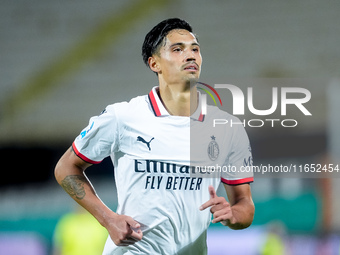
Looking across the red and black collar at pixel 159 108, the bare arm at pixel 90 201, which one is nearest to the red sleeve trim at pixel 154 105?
the red and black collar at pixel 159 108

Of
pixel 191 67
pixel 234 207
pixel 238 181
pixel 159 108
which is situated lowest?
pixel 234 207

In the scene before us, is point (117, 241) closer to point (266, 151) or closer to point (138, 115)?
point (138, 115)

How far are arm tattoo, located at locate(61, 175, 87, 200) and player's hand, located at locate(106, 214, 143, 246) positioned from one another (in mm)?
239

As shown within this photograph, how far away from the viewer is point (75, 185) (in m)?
2.52

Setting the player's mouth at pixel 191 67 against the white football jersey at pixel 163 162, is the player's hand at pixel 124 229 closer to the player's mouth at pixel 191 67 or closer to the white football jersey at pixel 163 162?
the white football jersey at pixel 163 162

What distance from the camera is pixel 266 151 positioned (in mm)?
4590

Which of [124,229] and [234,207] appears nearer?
[124,229]

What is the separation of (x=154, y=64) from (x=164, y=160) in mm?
503

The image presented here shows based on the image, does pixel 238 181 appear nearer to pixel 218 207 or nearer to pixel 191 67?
pixel 218 207

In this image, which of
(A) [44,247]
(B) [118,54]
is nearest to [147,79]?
(B) [118,54]

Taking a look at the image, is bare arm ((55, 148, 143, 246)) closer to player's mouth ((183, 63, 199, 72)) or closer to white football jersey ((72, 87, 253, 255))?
white football jersey ((72, 87, 253, 255))

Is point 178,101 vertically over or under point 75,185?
over

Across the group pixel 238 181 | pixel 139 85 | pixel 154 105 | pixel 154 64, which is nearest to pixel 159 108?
pixel 154 105

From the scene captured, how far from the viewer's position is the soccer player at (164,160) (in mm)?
2416
